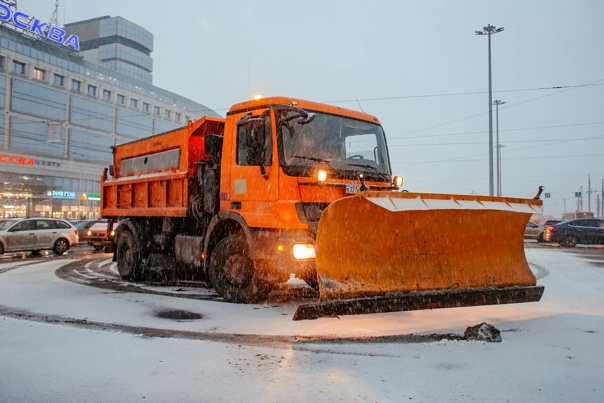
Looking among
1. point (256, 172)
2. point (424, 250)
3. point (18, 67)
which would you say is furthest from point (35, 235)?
point (18, 67)

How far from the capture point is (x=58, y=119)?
5875 cm

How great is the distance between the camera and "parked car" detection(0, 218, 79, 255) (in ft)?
57.1

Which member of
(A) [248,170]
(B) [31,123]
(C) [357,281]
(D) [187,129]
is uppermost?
(B) [31,123]

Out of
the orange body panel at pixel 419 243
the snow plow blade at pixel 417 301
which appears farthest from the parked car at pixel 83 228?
the snow plow blade at pixel 417 301

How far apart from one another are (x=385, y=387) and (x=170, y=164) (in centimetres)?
649

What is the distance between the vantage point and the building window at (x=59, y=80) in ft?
192

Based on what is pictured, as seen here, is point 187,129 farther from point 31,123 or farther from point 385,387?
point 31,123

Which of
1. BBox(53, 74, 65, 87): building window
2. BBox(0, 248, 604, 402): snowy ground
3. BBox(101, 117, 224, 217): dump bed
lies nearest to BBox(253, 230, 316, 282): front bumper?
BBox(0, 248, 604, 402): snowy ground

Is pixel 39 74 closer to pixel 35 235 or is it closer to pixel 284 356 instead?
pixel 35 235

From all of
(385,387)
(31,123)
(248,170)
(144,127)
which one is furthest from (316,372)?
(144,127)

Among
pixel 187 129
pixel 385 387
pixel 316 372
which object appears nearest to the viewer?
pixel 385 387

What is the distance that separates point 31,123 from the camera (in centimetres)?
5494

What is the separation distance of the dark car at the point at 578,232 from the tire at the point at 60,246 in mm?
22396

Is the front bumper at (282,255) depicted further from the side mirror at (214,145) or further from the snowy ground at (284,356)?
the side mirror at (214,145)
